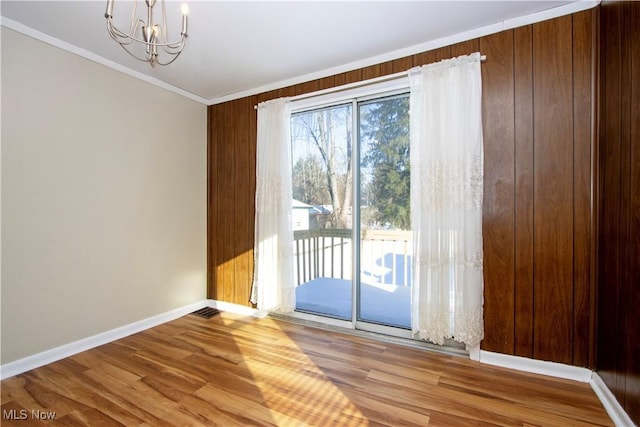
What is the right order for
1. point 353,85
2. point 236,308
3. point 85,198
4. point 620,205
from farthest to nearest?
1. point 236,308
2. point 353,85
3. point 85,198
4. point 620,205

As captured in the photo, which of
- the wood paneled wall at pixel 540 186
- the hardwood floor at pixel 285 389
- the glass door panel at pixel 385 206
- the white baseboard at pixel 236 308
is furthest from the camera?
the white baseboard at pixel 236 308

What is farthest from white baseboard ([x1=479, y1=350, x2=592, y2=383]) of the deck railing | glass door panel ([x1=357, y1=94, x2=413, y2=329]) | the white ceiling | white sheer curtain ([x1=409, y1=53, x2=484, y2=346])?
the white ceiling

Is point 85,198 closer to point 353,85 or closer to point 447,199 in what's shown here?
point 353,85

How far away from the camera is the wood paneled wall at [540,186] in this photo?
78.2 inches

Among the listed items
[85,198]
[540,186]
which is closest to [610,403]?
[540,186]

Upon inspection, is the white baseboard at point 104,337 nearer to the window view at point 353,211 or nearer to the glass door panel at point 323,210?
the glass door panel at point 323,210

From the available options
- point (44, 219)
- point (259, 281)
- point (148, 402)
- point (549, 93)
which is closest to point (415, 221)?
point (549, 93)

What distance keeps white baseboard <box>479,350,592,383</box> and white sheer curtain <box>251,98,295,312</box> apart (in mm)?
1812

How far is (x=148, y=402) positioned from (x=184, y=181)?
89.9 inches

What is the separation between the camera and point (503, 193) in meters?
2.20

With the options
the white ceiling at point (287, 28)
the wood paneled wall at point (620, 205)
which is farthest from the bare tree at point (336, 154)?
the wood paneled wall at point (620, 205)

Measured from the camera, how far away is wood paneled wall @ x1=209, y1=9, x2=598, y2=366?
78.2 inches

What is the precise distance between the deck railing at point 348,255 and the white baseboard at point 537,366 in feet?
3.01

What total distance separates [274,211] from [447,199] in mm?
1703
